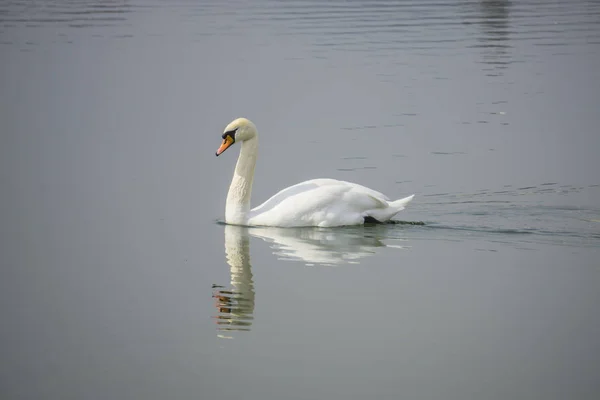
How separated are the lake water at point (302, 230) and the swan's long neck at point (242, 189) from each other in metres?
0.18

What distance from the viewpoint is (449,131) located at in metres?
17.4

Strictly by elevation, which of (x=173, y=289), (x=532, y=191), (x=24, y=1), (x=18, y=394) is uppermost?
(x=24, y=1)

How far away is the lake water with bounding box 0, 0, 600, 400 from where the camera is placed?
8242 millimetres

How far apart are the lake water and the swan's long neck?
178 mm

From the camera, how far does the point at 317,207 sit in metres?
12.3

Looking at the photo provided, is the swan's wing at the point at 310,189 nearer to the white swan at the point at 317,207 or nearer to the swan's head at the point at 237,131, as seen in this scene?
the white swan at the point at 317,207

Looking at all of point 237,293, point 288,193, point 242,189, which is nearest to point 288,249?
point 288,193

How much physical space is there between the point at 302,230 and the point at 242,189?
90 cm

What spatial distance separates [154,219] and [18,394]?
5.01 metres

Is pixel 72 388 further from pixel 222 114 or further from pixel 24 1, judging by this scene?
pixel 24 1

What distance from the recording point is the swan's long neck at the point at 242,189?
1266 centimetres

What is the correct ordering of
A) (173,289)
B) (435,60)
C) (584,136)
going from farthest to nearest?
(435,60), (584,136), (173,289)

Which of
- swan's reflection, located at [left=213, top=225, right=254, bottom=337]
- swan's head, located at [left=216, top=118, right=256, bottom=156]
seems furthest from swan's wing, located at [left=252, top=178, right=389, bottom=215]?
swan's head, located at [left=216, top=118, right=256, bottom=156]

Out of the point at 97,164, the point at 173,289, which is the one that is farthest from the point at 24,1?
the point at 173,289
